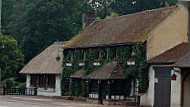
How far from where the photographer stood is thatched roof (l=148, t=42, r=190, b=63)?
35.0 m

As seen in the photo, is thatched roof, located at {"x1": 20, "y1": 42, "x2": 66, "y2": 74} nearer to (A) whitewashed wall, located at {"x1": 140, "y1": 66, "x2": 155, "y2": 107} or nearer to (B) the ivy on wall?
(B) the ivy on wall

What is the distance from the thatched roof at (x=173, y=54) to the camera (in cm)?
3497

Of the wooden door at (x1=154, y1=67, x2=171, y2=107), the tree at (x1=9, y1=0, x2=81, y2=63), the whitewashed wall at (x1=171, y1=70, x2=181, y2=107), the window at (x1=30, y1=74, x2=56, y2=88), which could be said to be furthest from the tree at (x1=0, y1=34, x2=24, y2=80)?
the whitewashed wall at (x1=171, y1=70, x2=181, y2=107)

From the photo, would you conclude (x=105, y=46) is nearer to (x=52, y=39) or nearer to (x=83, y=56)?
(x=83, y=56)

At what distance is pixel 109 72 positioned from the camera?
3962 cm

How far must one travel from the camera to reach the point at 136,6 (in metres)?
73.7

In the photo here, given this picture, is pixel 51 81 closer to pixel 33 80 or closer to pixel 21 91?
pixel 33 80

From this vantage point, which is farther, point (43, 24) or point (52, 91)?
point (43, 24)

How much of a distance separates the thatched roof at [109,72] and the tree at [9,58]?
2570 centimetres

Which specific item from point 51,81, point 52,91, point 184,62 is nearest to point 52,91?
point 52,91

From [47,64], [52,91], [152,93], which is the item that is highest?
[47,64]

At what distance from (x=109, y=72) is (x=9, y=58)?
97.3ft

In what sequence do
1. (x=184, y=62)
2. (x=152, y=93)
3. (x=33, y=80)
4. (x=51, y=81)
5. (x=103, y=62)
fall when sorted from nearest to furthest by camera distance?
(x=184, y=62) < (x=152, y=93) < (x=103, y=62) < (x=51, y=81) < (x=33, y=80)

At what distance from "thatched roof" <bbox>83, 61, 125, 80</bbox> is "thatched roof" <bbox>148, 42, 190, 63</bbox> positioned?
367cm
